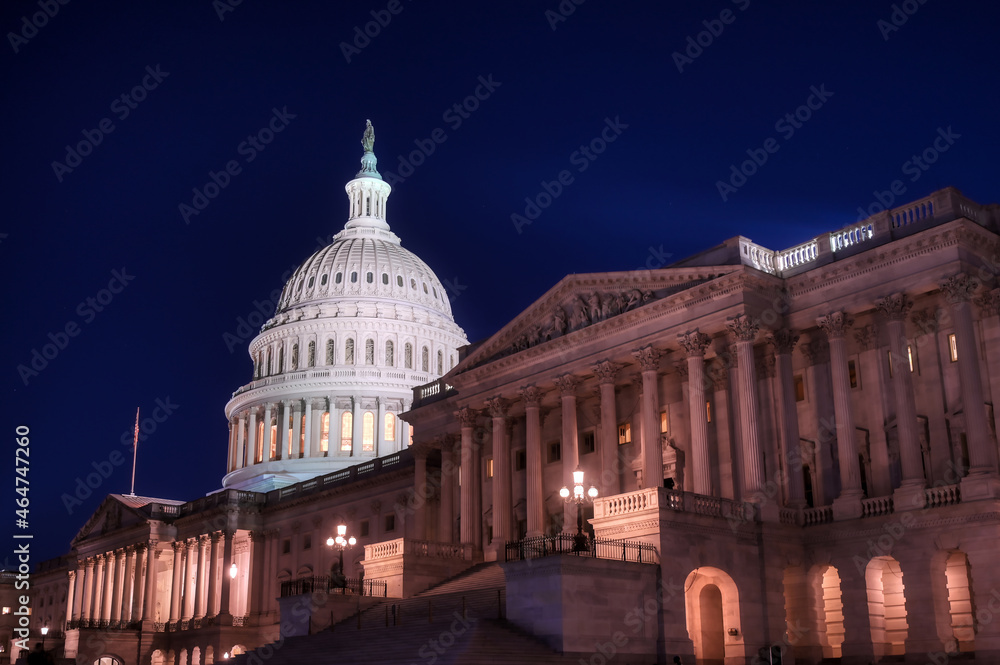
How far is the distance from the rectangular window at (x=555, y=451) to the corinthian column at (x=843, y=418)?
17.2m

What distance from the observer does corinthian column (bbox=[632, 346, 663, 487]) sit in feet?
160

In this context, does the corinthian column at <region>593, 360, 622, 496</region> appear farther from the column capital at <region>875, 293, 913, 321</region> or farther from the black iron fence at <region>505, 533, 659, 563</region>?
the column capital at <region>875, 293, 913, 321</region>

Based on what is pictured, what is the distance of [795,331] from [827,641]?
497 inches

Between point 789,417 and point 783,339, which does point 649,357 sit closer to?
point 783,339

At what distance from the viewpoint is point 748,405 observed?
4556 centimetres

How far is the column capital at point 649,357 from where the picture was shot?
4950 cm

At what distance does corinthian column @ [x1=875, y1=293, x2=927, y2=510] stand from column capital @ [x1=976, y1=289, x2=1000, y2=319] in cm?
253

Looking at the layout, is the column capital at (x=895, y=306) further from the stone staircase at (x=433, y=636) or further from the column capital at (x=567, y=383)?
the stone staircase at (x=433, y=636)

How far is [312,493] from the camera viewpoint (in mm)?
85375

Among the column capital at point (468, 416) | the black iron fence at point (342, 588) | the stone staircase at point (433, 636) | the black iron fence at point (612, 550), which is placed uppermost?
the column capital at point (468, 416)

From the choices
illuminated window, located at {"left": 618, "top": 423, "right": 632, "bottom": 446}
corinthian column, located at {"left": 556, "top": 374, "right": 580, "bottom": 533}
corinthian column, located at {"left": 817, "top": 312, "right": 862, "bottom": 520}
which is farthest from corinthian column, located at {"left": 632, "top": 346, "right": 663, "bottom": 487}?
corinthian column, located at {"left": 817, "top": 312, "right": 862, "bottom": 520}

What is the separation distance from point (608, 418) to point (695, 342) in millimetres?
6367

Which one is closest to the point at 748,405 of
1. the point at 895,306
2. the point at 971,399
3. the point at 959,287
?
the point at 895,306

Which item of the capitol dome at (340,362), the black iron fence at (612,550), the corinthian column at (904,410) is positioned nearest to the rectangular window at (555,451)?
the black iron fence at (612,550)
